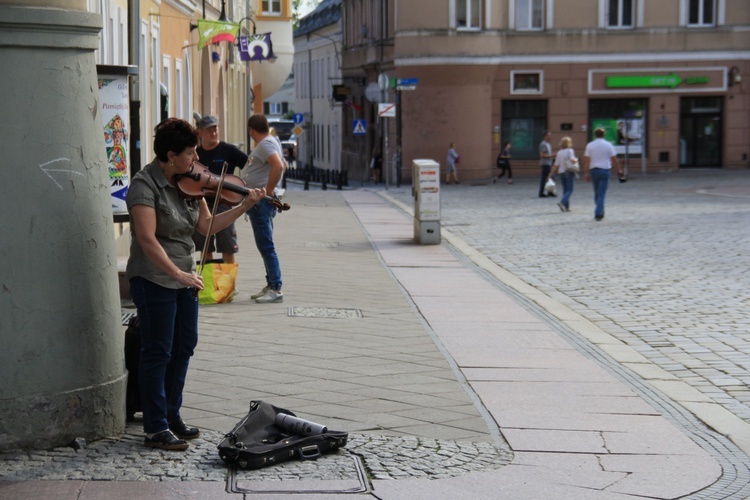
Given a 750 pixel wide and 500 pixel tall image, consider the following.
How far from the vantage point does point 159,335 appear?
6.37 meters

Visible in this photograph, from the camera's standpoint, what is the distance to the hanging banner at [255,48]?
→ 31141mm

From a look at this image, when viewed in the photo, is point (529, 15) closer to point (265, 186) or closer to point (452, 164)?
point (452, 164)

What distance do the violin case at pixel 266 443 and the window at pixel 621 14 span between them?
4153cm

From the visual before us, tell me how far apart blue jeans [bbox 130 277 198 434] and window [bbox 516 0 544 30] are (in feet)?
134

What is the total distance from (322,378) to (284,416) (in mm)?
1824

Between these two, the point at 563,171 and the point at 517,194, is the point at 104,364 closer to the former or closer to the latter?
the point at 563,171

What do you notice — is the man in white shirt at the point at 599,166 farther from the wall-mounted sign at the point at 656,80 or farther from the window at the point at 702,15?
the window at the point at 702,15

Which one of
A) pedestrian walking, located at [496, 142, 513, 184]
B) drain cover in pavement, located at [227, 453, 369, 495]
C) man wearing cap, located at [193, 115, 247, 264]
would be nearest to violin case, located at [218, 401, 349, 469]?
drain cover in pavement, located at [227, 453, 369, 495]

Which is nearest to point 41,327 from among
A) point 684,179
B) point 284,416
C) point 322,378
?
point 284,416

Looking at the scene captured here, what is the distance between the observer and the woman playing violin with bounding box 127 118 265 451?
622cm

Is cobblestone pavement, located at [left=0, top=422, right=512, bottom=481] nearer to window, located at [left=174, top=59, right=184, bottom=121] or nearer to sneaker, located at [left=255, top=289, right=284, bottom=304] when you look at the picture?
sneaker, located at [left=255, top=289, right=284, bottom=304]

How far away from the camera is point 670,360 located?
9516 millimetres

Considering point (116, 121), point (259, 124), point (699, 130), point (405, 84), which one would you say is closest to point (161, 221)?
point (116, 121)

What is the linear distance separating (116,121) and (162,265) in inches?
170
